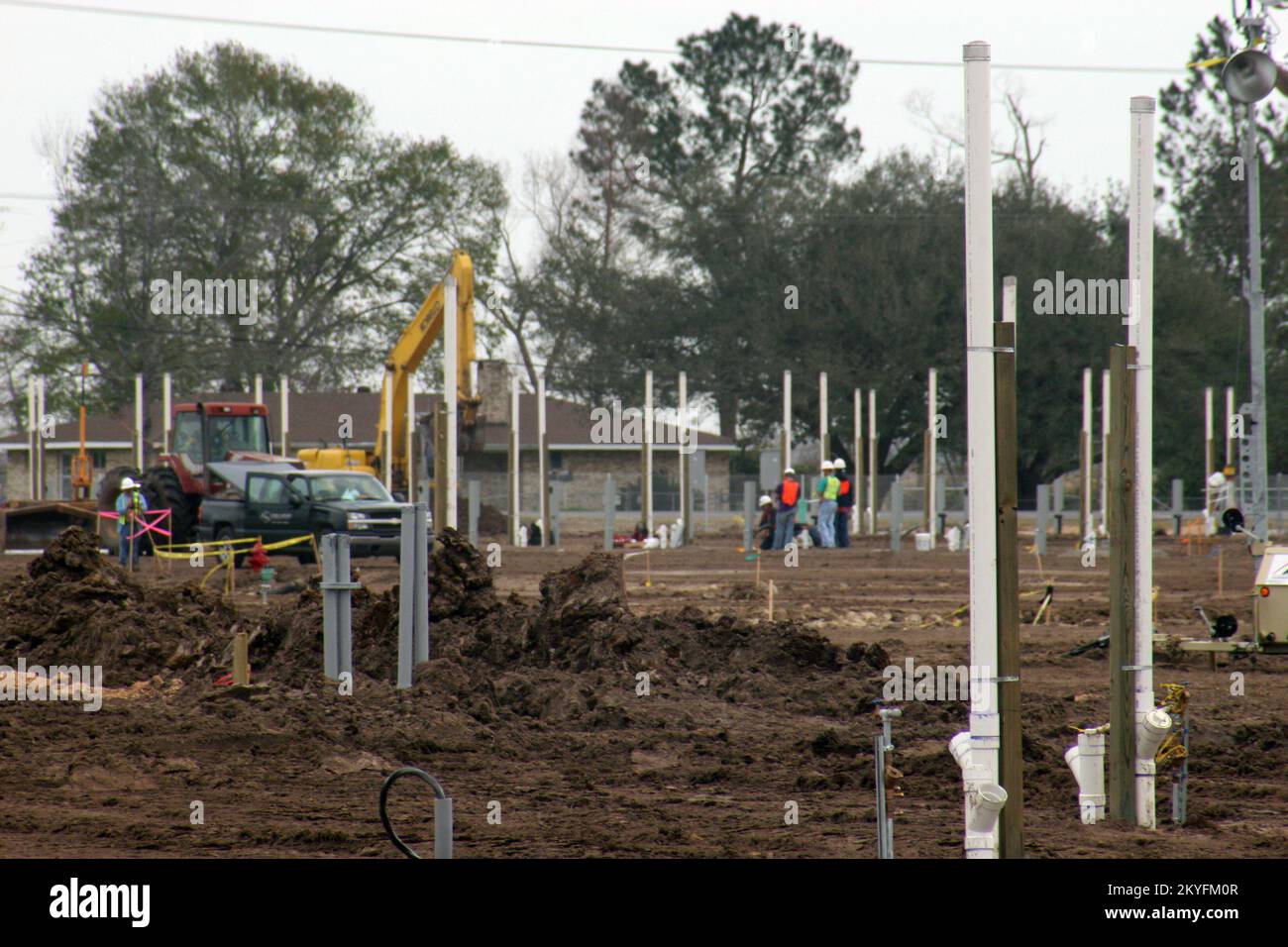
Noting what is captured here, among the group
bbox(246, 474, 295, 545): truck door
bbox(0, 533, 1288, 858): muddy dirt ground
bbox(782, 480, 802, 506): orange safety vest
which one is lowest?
bbox(0, 533, 1288, 858): muddy dirt ground

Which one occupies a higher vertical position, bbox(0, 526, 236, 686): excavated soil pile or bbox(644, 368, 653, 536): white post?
bbox(644, 368, 653, 536): white post

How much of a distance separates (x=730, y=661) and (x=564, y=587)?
1.92 meters

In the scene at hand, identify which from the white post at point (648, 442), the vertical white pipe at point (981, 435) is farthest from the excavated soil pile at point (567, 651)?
the white post at point (648, 442)

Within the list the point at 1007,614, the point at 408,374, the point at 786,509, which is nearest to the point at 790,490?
the point at 786,509

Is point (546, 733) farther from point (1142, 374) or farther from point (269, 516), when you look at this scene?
point (269, 516)

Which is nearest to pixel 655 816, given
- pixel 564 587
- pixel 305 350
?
pixel 564 587

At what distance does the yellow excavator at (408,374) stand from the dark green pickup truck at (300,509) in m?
2.75

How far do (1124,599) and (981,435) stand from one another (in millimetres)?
2078

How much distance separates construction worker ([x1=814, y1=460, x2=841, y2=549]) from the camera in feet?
122

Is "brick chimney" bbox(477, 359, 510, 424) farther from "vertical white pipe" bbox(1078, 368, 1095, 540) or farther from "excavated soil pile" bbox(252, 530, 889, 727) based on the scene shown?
"excavated soil pile" bbox(252, 530, 889, 727)

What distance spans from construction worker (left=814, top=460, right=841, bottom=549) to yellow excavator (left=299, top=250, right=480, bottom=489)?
8.64m

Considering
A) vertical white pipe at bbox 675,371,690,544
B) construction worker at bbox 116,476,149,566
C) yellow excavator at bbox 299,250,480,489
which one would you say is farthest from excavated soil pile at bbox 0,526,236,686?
A: vertical white pipe at bbox 675,371,690,544
